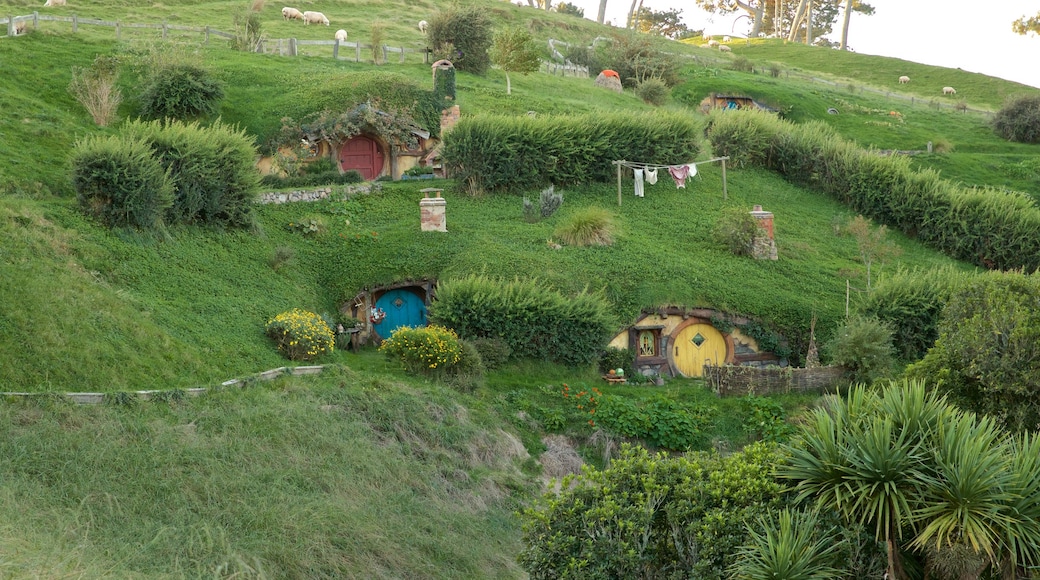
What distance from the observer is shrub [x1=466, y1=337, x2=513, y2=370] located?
80.1 ft

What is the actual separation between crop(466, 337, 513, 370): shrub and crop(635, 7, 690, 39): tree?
70.7 meters

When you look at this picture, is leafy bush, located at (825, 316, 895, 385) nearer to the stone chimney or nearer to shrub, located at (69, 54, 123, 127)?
the stone chimney

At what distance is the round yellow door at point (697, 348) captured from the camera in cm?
2770

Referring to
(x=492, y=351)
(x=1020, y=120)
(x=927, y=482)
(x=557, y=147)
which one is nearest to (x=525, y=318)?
(x=492, y=351)

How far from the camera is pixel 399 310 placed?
90.5 ft

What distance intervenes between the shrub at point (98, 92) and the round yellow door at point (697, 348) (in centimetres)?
1963

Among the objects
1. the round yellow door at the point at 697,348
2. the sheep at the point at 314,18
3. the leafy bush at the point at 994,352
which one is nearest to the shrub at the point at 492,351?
the round yellow door at the point at 697,348

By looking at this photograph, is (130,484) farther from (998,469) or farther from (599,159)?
(599,159)

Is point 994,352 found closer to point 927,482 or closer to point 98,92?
point 927,482

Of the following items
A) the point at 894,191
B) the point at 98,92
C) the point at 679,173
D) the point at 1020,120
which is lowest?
the point at 894,191

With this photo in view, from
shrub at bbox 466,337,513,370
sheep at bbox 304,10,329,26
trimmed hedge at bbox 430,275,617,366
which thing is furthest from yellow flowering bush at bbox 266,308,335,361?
sheep at bbox 304,10,329,26

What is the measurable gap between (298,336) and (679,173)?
18493 millimetres

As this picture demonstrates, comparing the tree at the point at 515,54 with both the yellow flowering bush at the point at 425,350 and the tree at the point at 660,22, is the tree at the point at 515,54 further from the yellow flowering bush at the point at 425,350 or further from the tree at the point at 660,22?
the tree at the point at 660,22

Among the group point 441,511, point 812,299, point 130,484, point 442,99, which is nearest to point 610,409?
point 441,511
